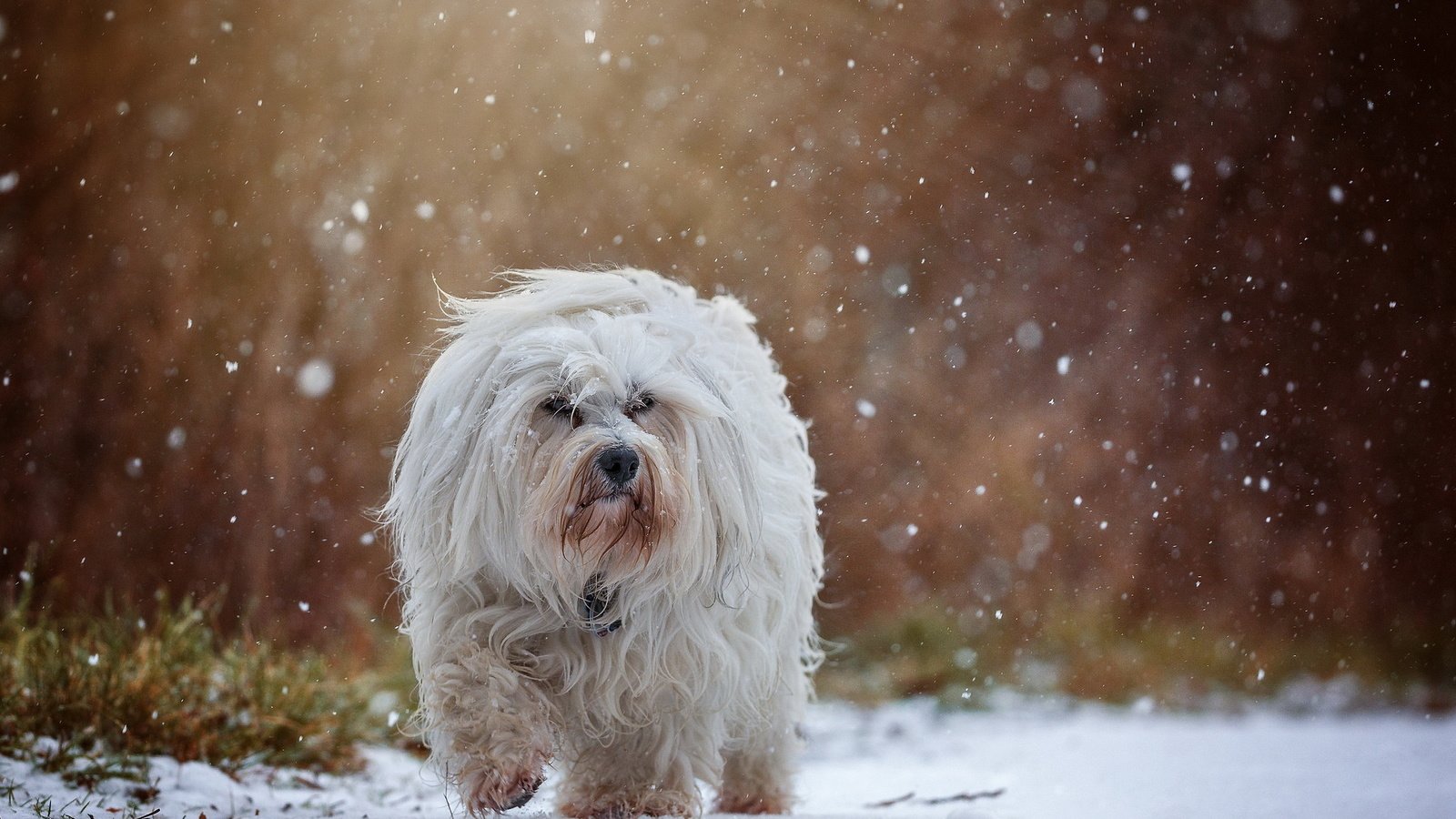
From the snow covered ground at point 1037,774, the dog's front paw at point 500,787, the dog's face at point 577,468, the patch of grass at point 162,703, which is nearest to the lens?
the dog's front paw at point 500,787

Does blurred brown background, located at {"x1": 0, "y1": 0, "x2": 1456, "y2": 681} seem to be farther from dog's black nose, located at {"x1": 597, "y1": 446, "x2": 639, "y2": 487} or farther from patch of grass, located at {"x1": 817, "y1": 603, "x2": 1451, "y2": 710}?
dog's black nose, located at {"x1": 597, "y1": 446, "x2": 639, "y2": 487}

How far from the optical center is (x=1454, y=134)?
25.7 ft

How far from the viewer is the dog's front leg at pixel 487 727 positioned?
8.27ft

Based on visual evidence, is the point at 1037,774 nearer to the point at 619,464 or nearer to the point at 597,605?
the point at 597,605

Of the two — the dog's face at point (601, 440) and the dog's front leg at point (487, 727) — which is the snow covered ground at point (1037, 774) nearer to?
the dog's front leg at point (487, 727)

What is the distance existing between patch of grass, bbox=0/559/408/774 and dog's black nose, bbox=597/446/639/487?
1.81m

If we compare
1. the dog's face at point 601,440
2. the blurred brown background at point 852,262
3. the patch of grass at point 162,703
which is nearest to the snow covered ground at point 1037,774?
the patch of grass at point 162,703

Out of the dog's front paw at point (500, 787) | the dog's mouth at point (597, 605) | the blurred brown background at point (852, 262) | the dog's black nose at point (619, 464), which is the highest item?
the blurred brown background at point (852, 262)

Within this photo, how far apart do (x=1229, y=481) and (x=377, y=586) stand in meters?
5.66

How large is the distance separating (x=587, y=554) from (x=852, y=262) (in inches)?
204

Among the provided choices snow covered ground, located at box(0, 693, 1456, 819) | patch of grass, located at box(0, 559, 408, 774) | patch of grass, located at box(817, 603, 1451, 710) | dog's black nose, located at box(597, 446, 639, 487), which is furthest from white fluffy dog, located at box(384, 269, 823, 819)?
patch of grass, located at box(817, 603, 1451, 710)

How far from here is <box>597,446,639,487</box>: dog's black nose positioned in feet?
8.42

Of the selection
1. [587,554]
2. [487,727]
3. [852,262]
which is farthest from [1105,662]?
[487,727]

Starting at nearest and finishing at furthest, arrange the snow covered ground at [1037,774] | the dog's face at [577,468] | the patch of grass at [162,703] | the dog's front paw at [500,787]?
the dog's front paw at [500,787] < the dog's face at [577,468] < the snow covered ground at [1037,774] < the patch of grass at [162,703]
